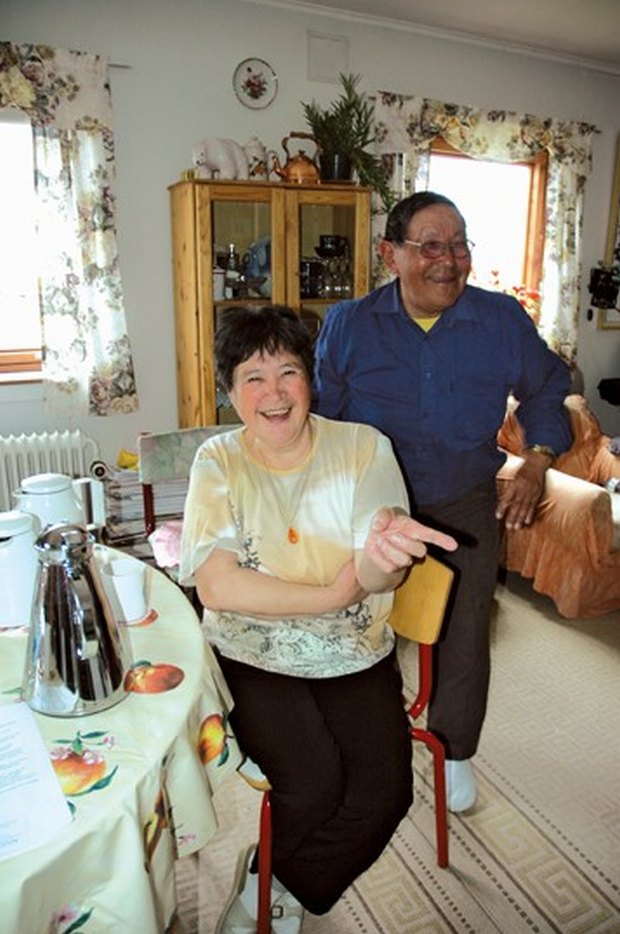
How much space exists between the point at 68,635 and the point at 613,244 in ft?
14.8

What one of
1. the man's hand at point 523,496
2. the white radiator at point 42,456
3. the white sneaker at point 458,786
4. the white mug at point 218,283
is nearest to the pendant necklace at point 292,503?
the man's hand at point 523,496

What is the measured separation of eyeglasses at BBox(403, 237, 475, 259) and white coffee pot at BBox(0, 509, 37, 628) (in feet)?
3.23

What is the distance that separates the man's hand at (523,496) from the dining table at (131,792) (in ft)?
2.54

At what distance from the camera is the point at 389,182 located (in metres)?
3.52

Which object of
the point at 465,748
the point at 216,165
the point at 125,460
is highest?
the point at 216,165

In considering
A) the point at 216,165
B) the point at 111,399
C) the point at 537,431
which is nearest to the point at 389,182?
the point at 216,165

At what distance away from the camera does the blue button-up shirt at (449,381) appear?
5.18 feet

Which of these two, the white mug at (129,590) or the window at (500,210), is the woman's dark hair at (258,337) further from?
the window at (500,210)

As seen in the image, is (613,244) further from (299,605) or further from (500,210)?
(299,605)

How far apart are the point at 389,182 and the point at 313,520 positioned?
2.75 metres

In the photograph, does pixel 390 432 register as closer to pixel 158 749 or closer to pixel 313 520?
pixel 313 520

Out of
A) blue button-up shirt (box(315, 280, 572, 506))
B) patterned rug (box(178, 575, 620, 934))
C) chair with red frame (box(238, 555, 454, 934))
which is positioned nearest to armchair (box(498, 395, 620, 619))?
patterned rug (box(178, 575, 620, 934))

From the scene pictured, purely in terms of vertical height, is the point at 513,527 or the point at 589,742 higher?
the point at 513,527

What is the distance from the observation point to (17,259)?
303 cm
